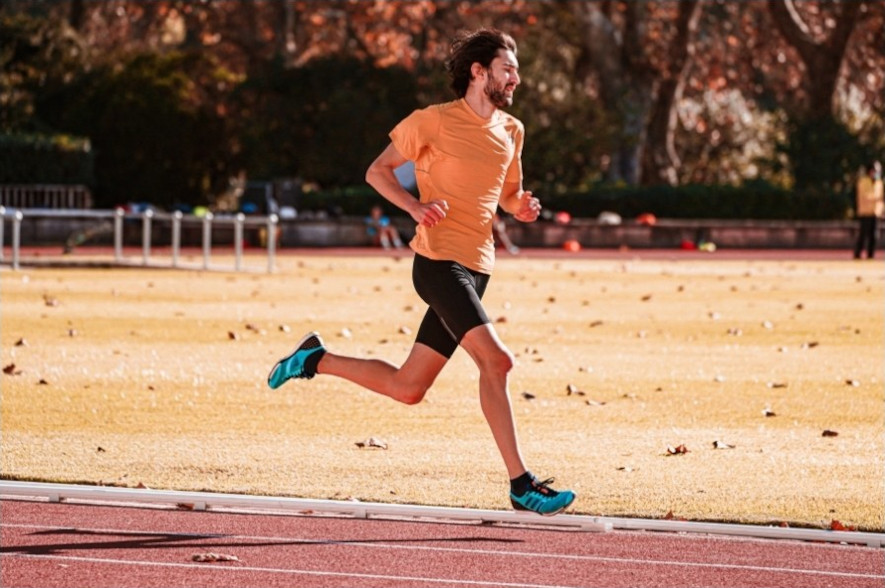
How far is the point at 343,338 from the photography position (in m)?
17.1

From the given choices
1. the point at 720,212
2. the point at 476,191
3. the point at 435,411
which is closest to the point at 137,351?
the point at 435,411

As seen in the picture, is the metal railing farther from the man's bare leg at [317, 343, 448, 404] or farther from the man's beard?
the man's beard

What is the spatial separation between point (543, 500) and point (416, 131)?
159cm

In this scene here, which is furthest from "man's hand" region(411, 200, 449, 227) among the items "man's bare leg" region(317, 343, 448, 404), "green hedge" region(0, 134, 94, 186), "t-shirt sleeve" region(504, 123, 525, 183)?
"green hedge" region(0, 134, 94, 186)

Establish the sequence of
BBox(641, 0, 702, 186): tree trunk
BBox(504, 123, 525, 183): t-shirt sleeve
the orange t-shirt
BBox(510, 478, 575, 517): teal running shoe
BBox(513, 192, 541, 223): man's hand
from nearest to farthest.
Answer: BBox(510, 478, 575, 517): teal running shoe
the orange t-shirt
BBox(504, 123, 525, 183): t-shirt sleeve
BBox(513, 192, 541, 223): man's hand
BBox(641, 0, 702, 186): tree trunk

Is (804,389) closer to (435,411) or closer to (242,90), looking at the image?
(435,411)

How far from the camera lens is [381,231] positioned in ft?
131

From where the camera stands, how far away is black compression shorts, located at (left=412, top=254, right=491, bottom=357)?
7.52 m

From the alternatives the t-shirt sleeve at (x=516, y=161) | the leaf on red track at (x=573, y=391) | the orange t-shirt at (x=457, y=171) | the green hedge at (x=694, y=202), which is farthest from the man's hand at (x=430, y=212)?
the green hedge at (x=694, y=202)

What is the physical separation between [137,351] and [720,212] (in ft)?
96.3

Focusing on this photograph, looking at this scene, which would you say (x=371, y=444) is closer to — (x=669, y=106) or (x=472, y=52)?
(x=472, y=52)

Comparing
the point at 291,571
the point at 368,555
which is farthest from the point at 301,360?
the point at 291,571

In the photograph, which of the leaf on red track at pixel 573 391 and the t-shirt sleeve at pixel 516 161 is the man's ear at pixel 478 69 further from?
the leaf on red track at pixel 573 391

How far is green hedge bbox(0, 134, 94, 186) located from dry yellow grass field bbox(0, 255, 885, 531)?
16963mm
